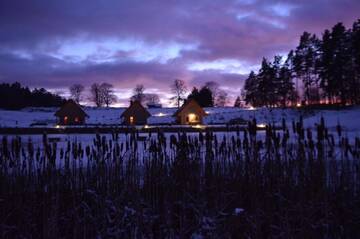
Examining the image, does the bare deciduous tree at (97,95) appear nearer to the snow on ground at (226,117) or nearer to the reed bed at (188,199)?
the snow on ground at (226,117)

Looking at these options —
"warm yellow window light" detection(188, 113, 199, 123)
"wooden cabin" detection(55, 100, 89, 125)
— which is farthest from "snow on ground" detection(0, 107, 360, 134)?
"warm yellow window light" detection(188, 113, 199, 123)

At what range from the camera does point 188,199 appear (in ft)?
15.8

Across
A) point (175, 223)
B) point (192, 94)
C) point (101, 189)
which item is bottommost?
point (175, 223)

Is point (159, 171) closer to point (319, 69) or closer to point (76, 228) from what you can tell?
point (76, 228)

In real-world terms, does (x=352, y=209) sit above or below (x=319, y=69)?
below

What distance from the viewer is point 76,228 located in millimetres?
4062

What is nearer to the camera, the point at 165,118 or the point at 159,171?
the point at 159,171

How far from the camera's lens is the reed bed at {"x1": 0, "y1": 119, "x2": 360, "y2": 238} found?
416 cm

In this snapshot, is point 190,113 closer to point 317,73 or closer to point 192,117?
point 192,117

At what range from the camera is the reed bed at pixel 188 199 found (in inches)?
164

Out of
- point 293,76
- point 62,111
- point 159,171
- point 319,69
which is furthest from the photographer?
point 293,76

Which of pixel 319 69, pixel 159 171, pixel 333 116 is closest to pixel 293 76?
pixel 319 69

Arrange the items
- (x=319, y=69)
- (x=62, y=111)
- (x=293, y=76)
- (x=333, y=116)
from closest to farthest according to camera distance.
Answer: (x=333, y=116)
(x=62, y=111)
(x=319, y=69)
(x=293, y=76)

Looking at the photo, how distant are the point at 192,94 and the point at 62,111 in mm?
31530
